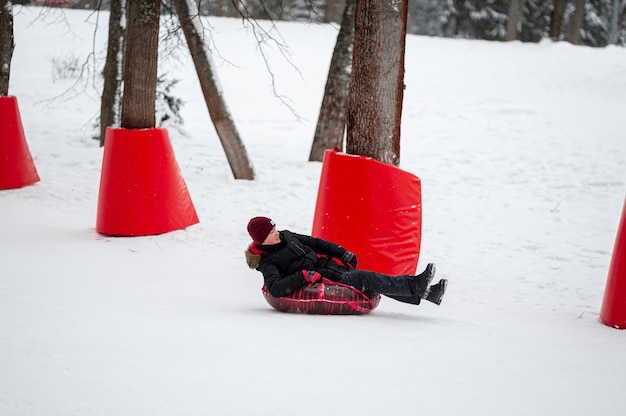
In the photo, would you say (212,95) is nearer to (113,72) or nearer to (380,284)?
(113,72)

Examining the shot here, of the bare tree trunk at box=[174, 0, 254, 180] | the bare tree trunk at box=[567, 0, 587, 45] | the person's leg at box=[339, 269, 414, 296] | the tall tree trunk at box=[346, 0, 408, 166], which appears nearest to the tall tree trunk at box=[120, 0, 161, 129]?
the bare tree trunk at box=[174, 0, 254, 180]

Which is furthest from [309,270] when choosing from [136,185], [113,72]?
[113,72]

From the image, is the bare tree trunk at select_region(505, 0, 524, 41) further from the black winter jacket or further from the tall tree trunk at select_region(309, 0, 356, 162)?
the black winter jacket

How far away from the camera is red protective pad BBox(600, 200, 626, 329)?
16.4ft

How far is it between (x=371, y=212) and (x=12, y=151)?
5351mm

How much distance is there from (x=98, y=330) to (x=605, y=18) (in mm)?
38647

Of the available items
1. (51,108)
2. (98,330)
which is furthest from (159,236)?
(51,108)

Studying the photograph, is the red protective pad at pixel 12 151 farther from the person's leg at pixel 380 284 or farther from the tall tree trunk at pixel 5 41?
the person's leg at pixel 380 284

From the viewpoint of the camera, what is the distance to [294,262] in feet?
16.4

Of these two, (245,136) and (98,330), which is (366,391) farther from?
(245,136)

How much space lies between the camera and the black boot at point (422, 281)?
4785 mm

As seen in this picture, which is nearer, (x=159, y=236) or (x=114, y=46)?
(x=159, y=236)

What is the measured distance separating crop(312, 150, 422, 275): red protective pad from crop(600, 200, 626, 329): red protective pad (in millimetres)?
1656

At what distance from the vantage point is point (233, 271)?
627 cm
